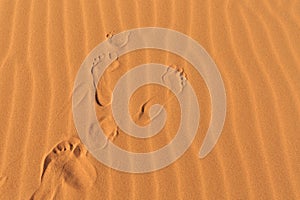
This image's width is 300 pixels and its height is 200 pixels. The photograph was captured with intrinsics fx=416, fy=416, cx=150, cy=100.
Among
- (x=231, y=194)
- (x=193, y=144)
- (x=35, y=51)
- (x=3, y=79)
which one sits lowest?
(x=231, y=194)

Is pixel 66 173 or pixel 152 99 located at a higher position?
pixel 152 99

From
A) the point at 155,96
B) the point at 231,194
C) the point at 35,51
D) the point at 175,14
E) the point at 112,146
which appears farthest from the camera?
the point at 175,14

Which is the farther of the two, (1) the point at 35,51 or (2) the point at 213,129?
(1) the point at 35,51

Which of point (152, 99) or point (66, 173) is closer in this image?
point (66, 173)

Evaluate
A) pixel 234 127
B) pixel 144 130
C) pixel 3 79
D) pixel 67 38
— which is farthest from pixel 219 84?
pixel 3 79

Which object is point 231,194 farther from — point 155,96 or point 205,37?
point 205,37
